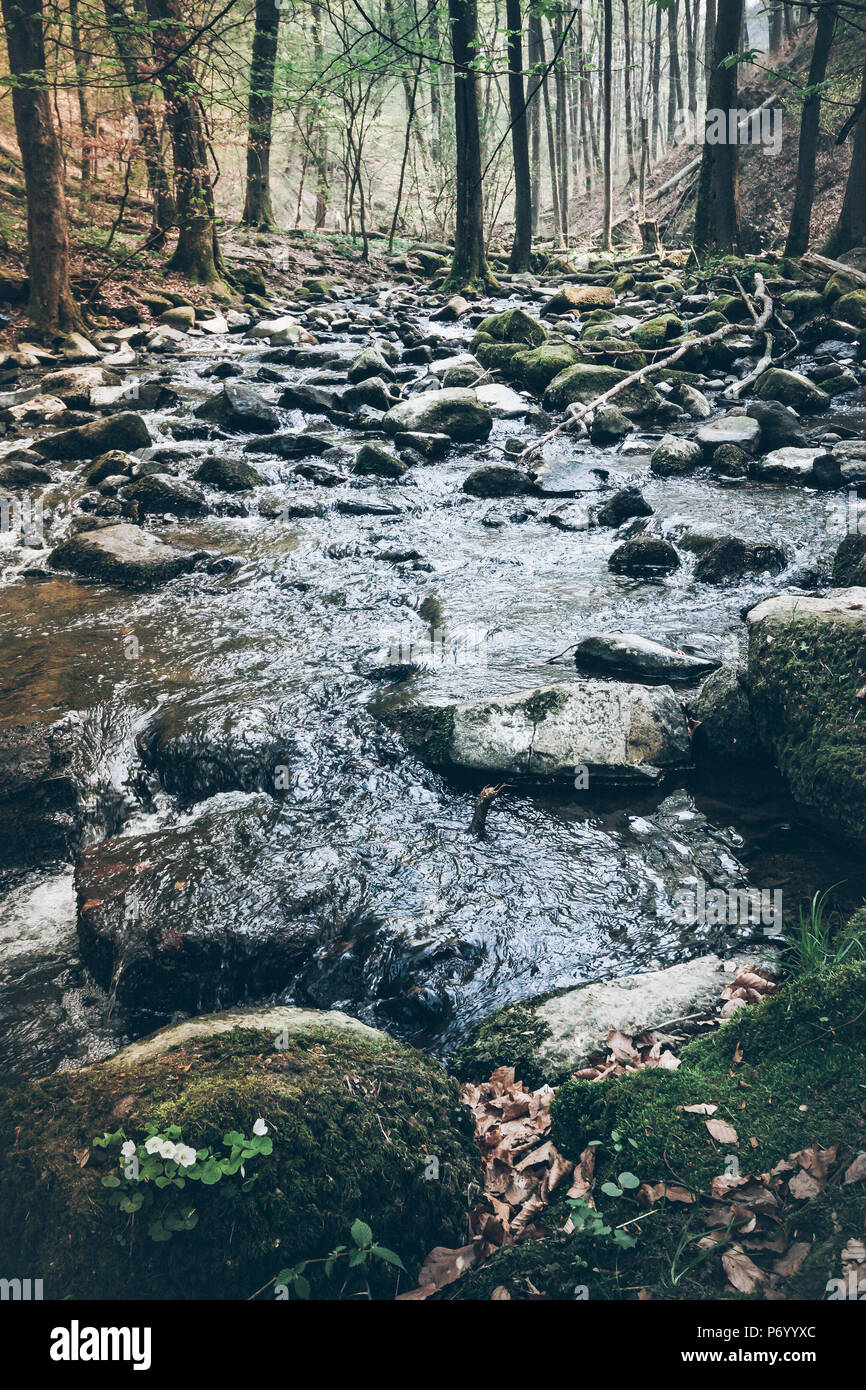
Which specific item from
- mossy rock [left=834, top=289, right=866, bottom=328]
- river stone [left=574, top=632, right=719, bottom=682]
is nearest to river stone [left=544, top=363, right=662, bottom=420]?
mossy rock [left=834, top=289, right=866, bottom=328]

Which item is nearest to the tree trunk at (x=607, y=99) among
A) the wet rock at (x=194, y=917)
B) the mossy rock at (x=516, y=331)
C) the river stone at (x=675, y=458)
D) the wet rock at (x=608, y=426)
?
the mossy rock at (x=516, y=331)

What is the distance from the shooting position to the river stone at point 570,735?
4641mm

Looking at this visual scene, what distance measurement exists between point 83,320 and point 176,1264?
634 inches

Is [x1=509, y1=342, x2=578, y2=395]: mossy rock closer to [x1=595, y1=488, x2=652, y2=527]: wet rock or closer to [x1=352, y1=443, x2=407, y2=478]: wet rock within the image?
[x1=352, y1=443, x2=407, y2=478]: wet rock

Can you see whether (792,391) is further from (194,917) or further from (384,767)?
(194,917)

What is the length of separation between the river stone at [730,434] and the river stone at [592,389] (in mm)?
1576

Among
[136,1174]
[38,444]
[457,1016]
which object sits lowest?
[457,1016]

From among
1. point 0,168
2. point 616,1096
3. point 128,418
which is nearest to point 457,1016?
point 616,1096

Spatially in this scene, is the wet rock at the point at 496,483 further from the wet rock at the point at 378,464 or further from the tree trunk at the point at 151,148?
the tree trunk at the point at 151,148

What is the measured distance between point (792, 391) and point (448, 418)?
4.85 meters

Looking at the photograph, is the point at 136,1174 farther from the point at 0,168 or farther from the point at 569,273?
the point at 569,273

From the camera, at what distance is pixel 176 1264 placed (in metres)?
2.05

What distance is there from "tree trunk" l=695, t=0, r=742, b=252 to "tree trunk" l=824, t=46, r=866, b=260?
2.47m

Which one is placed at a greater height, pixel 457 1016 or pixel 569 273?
pixel 569 273
